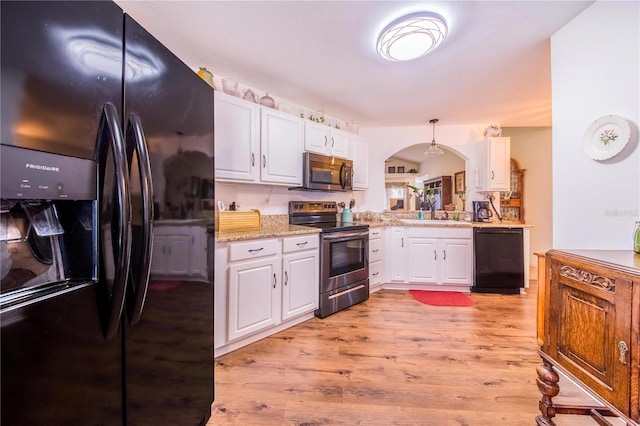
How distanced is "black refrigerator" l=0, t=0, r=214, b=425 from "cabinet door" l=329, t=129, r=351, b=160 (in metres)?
2.24

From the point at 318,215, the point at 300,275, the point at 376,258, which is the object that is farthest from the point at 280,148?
the point at 376,258

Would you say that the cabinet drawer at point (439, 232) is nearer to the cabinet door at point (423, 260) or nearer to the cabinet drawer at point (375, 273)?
the cabinet door at point (423, 260)

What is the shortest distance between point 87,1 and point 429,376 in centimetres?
241

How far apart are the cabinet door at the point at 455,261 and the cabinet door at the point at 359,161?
1363 millimetres

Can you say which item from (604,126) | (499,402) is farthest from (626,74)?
(499,402)

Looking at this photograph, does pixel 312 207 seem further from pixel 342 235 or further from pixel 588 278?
pixel 588 278

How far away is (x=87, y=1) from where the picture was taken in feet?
2.26

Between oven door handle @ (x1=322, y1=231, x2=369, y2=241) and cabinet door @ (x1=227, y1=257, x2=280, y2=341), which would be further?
oven door handle @ (x1=322, y1=231, x2=369, y2=241)

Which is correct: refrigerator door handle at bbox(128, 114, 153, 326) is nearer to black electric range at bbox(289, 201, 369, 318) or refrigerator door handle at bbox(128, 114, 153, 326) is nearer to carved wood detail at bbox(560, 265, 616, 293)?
carved wood detail at bbox(560, 265, 616, 293)

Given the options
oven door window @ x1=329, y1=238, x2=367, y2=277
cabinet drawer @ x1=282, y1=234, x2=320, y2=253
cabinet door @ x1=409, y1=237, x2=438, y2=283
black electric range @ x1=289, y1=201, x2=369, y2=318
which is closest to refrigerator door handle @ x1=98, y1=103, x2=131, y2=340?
cabinet drawer @ x1=282, y1=234, x2=320, y2=253

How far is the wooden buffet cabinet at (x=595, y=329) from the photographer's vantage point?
2.77ft

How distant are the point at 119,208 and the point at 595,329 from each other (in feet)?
5.54

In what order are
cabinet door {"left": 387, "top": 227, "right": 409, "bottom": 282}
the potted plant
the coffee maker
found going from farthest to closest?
the potted plant < the coffee maker < cabinet door {"left": 387, "top": 227, "right": 409, "bottom": 282}

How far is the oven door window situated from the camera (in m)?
2.75
